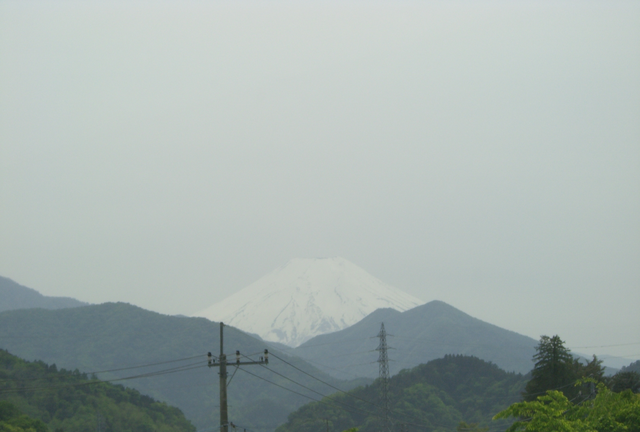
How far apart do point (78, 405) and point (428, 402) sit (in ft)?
252

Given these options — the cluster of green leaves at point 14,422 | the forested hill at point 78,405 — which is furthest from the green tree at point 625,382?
the forested hill at point 78,405

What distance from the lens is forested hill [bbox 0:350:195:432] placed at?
12206 centimetres

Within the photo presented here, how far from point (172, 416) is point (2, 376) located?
109ft

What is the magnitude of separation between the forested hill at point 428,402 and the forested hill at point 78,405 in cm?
3141

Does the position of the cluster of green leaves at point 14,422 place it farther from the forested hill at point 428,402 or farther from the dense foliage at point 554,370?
the forested hill at point 428,402

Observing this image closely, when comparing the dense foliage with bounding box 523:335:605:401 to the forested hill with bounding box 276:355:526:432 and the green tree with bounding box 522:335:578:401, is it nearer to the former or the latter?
the green tree with bounding box 522:335:578:401

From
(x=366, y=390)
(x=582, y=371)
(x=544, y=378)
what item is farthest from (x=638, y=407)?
(x=366, y=390)

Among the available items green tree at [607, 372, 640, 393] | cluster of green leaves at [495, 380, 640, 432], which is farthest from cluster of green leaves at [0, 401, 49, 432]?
cluster of green leaves at [495, 380, 640, 432]

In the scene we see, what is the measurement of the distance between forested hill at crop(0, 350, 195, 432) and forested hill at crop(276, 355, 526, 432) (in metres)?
31.4

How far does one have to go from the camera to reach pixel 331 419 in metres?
147

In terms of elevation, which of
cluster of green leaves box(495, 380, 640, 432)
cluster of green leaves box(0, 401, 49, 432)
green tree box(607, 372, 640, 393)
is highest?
green tree box(607, 372, 640, 393)

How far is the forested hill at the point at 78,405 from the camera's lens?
12206cm

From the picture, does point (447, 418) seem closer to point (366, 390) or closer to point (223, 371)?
point (366, 390)

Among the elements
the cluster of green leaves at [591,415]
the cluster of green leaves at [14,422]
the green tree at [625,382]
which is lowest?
the cluster of green leaves at [14,422]
